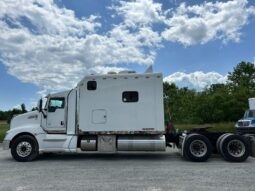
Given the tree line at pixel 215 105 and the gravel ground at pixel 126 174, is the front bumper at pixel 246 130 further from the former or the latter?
the tree line at pixel 215 105

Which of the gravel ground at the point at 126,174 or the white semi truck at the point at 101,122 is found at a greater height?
the white semi truck at the point at 101,122

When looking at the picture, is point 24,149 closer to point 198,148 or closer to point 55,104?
point 55,104

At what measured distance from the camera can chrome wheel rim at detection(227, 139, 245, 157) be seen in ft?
34.8

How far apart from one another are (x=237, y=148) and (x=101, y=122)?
211 inches

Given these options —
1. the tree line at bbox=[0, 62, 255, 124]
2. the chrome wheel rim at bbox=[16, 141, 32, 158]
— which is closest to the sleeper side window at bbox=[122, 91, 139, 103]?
the chrome wheel rim at bbox=[16, 141, 32, 158]

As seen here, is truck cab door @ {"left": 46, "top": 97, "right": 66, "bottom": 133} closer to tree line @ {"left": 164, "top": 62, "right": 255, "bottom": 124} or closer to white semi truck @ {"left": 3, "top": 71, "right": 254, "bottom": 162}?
white semi truck @ {"left": 3, "top": 71, "right": 254, "bottom": 162}

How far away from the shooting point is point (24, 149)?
1107cm

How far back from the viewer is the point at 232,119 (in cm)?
4834

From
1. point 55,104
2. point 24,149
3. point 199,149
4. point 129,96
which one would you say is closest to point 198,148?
point 199,149

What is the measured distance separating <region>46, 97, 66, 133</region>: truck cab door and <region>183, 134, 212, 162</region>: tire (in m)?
Answer: 4.95

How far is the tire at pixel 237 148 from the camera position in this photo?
10.6m

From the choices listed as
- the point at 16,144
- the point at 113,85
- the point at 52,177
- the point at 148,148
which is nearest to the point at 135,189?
the point at 52,177

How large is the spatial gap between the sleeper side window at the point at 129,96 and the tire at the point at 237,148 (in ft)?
12.3

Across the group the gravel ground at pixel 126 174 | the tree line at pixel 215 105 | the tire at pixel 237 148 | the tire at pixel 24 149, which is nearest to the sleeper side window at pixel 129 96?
the gravel ground at pixel 126 174
